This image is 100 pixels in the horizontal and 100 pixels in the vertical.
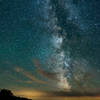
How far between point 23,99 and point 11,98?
3.90 meters

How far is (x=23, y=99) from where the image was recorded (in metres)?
79.9

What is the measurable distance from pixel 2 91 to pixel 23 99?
6.76 m

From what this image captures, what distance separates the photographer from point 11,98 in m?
78.1

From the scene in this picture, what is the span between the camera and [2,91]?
7925 cm

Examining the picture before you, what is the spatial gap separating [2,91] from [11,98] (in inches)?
143
